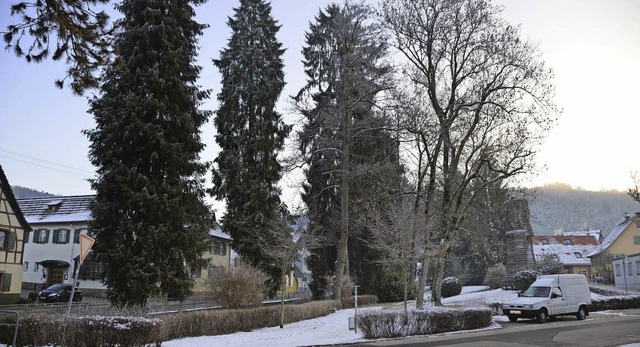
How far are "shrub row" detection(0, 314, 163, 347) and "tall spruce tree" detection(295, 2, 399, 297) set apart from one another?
56.7 ft

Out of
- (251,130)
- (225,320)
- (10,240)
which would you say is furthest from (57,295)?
(225,320)

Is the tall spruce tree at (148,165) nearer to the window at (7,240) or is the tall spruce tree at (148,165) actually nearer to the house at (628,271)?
the window at (7,240)

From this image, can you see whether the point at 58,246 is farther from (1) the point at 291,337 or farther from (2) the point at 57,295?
(1) the point at 291,337

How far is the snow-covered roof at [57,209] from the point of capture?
4550cm

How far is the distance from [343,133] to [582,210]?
8204cm

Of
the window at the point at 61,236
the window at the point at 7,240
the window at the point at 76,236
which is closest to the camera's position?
the window at the point at 7,240

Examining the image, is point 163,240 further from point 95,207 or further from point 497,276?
point 497,276

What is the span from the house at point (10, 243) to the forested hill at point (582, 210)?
79974mm

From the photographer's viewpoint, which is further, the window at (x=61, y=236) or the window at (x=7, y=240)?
the window at (x=61, y=236)

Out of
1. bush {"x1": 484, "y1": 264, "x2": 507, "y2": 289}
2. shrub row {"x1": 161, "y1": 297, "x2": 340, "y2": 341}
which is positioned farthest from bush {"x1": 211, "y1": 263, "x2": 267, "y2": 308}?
bush {"x1": 484, "y1": 264, "x2": 507, "y2": 289}

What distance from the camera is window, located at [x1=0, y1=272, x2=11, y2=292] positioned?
33.2 metres

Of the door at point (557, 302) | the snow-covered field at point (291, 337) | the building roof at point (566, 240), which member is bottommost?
the snow-covered field at point (291, 337)

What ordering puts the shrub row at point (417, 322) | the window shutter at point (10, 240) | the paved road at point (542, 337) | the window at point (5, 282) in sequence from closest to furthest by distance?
the paved road at point (542, 337)
the shrub row at point (417, 322)
the window at point (5, 282)
the window shutter at point (10, 240)

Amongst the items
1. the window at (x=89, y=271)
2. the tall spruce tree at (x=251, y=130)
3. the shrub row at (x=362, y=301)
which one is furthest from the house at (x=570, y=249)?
the window at (x=89, y=271)
